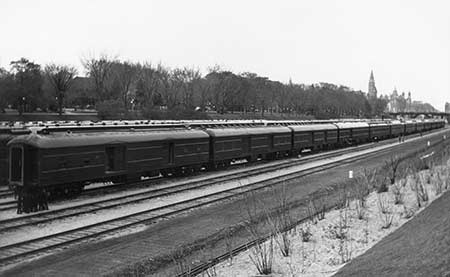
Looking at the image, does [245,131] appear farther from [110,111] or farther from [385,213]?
[110,111]

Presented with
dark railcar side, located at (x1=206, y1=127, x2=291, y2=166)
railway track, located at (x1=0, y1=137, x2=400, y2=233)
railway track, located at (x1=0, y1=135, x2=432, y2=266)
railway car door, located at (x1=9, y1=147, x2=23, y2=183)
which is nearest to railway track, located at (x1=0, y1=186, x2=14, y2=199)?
railway car door, located at (x1=9, y1=147, x2=23, y2=183)

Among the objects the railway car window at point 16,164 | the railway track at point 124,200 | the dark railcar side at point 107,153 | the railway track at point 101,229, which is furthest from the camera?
the dark railcar side at point 107,153

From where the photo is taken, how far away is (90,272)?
1052 centimetres

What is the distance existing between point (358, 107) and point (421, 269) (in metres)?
162

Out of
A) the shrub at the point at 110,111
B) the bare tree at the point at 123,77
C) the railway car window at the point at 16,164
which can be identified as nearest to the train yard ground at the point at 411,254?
the railway car window at the point at 16,164

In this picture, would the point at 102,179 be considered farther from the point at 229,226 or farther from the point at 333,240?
the point at 333,240

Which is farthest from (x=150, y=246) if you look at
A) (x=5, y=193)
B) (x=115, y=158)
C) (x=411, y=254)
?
(x=5, y=193)

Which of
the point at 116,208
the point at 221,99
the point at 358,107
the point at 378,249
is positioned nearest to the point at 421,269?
the point at 378,249

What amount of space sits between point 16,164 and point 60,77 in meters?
53.4

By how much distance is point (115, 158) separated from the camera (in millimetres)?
21219

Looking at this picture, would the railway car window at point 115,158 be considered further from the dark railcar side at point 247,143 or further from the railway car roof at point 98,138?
the dark railcar side at point 247,143

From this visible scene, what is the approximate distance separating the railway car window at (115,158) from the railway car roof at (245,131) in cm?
839

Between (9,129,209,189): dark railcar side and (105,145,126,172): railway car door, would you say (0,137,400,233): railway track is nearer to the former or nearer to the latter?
(9,129,209,189): dark railcar side

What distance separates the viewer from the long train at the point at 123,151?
17500mm
